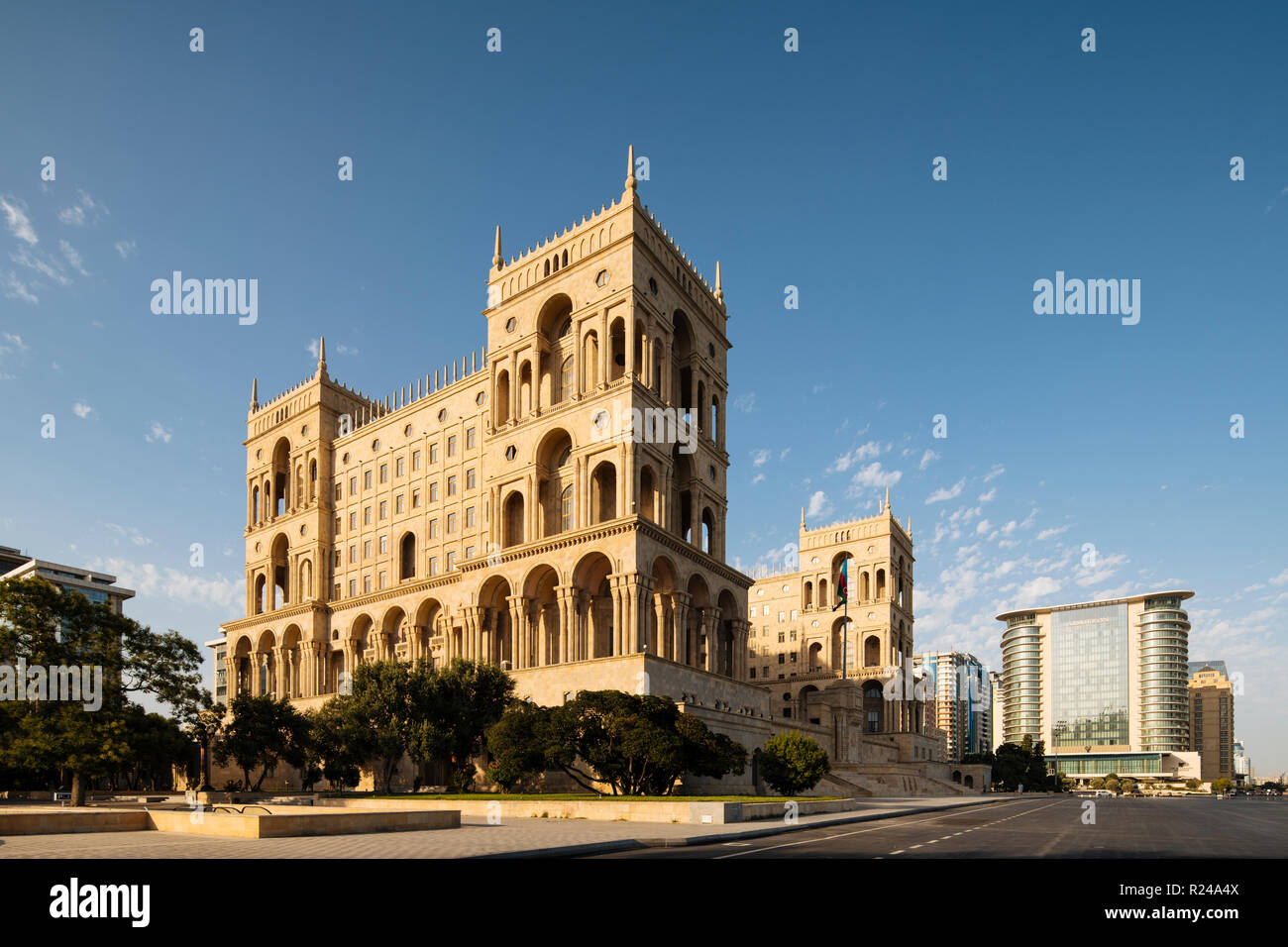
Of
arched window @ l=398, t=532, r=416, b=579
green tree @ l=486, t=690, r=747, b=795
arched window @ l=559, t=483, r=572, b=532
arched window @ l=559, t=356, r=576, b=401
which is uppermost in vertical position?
arched window @ l=559, t=356, r=576, b=401

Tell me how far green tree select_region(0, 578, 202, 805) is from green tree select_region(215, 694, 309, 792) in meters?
8.89

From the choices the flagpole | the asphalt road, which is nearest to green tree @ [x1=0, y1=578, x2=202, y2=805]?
the asphalt road

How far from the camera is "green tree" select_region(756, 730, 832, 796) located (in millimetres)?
48562

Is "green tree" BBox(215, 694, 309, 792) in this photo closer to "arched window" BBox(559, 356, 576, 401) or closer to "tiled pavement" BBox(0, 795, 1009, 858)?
"arched window" BBox(559, 356, 576, 401)

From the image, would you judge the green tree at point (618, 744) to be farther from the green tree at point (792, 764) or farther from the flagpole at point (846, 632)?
the flagpole at point (846, 632)

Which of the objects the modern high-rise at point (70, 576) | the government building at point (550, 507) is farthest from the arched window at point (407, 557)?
the modern high-rise at point (70, 576)

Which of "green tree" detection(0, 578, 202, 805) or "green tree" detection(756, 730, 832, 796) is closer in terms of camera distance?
"green tree" detection(0, 578, 202, 805)

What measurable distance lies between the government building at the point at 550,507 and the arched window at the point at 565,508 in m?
0.10

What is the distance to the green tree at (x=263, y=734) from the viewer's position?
58.4 metres

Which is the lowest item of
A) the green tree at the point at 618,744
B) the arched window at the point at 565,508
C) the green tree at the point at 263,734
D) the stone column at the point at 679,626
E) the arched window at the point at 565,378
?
the green tree at the point at 263,734

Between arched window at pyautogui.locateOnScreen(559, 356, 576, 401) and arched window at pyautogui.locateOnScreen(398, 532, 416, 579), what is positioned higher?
arched window at pyautogui.locateOnScreen(559, 356, 576, 401)

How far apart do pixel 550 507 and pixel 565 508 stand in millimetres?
1117
